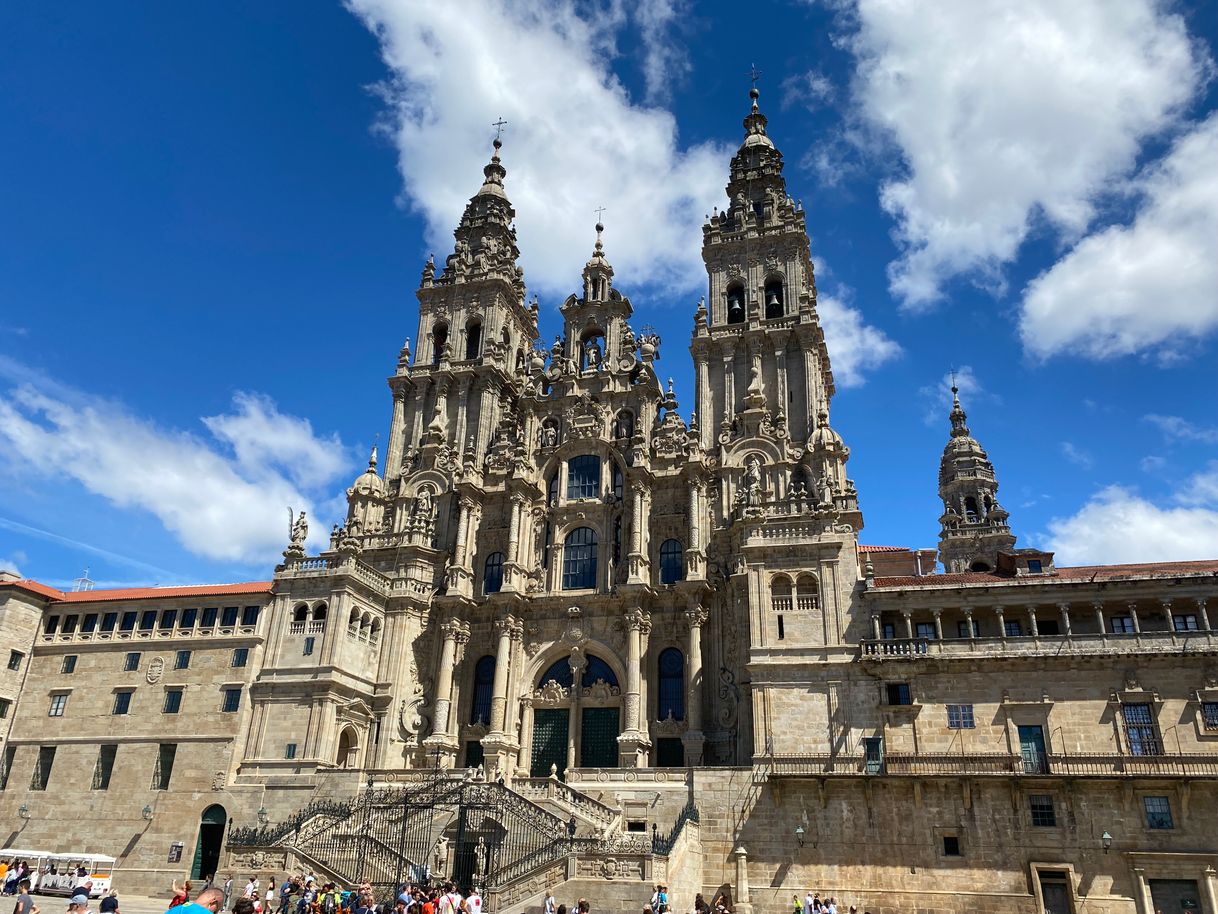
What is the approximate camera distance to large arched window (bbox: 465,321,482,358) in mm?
62491

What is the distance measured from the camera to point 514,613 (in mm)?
50781

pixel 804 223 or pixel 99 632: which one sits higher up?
pixel 804 223

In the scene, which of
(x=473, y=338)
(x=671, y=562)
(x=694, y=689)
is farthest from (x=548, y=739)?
(x=473, y=338)

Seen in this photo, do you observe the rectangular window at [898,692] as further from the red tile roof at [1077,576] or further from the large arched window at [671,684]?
the large arched window at [671,684]

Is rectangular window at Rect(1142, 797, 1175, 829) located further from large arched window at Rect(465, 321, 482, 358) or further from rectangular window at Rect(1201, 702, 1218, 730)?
large arched window at Rect(465, 321, 482, 358)

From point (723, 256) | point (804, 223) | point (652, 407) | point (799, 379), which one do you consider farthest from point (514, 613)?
point (804, 223)

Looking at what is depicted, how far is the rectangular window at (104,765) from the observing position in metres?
45.0

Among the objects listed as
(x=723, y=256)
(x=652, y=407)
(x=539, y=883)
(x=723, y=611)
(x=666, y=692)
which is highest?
(x=723, y=256)

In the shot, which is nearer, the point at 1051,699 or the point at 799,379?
the point at 1051,699

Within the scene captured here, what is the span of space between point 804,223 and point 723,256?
5322 mm

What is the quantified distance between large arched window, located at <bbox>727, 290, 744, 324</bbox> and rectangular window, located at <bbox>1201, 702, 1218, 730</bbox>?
31.1m

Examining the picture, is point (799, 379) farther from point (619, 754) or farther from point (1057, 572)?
point (619, 754)

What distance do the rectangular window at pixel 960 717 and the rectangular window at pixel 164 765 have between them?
34.9 m

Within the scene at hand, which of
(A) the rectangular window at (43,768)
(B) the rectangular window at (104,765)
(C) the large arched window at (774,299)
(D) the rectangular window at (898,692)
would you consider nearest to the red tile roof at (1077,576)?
(D) the rectangular window at (898,692)
